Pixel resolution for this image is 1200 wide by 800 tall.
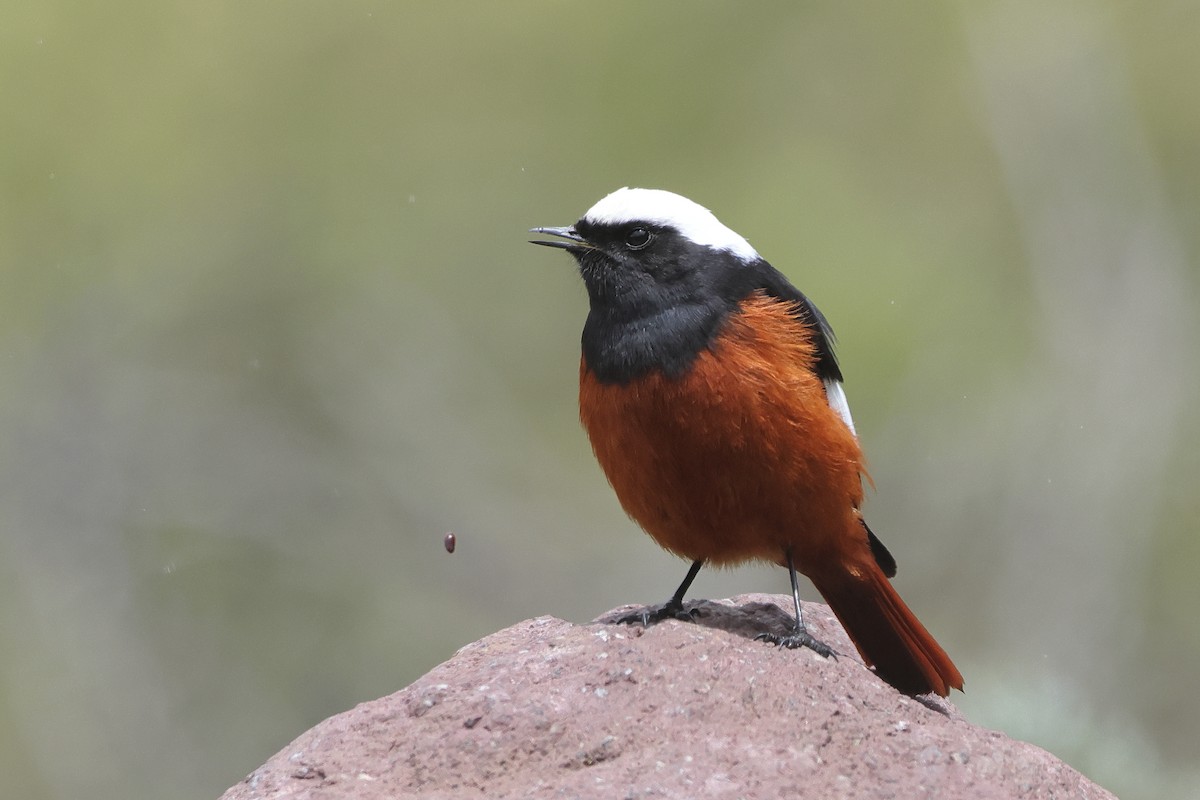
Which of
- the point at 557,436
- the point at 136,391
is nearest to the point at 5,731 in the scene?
the point at 136,391

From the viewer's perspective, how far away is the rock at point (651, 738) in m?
3.63

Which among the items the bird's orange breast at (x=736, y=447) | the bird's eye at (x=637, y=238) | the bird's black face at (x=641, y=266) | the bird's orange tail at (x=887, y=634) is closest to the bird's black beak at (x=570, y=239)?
the bird's black face at (x=641, y=266)

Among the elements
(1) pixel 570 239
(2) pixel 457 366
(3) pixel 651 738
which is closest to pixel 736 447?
(1) pixel 570 239

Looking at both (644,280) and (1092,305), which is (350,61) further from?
(644,280)

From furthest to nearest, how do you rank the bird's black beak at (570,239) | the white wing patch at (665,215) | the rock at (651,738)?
1. the bird's black beak at (570,239)
2. the white wing patch at (665,215)
3. the rock at (651,738)

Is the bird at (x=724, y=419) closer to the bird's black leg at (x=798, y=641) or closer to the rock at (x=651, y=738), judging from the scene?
the bird's black leg at (x=798, y=641)

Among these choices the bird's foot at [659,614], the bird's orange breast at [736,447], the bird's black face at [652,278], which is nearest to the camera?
the bird's foot at [659,614]

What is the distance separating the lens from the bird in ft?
15.5

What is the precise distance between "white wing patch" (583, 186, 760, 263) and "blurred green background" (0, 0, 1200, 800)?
4904 mm

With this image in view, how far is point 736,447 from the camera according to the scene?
4.70 metres

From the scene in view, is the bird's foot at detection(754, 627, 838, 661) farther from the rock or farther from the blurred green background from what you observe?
the blurred green background

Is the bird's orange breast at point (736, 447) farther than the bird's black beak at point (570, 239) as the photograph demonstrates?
No

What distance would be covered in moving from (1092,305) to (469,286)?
4731 millimetres

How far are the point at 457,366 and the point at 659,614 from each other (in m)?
6.71
